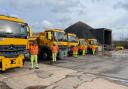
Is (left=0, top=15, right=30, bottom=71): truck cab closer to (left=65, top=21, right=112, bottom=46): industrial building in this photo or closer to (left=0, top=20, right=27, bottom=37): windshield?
(left=0, top=20, right=27, bottom=37): windshield

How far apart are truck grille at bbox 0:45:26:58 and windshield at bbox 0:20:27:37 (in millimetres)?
623

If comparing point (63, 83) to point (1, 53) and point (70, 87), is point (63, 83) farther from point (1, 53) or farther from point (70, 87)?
point (1, 53)

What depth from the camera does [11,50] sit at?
1471cm

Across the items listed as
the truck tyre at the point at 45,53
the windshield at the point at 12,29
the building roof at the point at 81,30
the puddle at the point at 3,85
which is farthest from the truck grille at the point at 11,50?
the building roof at the point at 81,30

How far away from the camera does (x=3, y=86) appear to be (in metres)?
11.4

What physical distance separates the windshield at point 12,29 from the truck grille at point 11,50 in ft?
2.04

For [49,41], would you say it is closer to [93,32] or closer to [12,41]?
[12,41]

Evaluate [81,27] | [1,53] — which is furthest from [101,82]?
[81,27]

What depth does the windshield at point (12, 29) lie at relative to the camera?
14280 mm

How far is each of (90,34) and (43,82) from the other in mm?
35288

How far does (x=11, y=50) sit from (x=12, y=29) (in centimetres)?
115

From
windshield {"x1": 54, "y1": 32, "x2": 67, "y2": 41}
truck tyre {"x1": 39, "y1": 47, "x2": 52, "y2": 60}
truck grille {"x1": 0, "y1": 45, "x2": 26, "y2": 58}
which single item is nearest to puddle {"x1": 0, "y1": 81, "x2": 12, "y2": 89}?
truck grille {"x1": 0, "y1": 45, "x2": 26, "y2": 58}

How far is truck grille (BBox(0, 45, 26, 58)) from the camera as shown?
1425cm

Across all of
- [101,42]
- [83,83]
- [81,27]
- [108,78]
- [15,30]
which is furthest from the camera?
[81,27]
